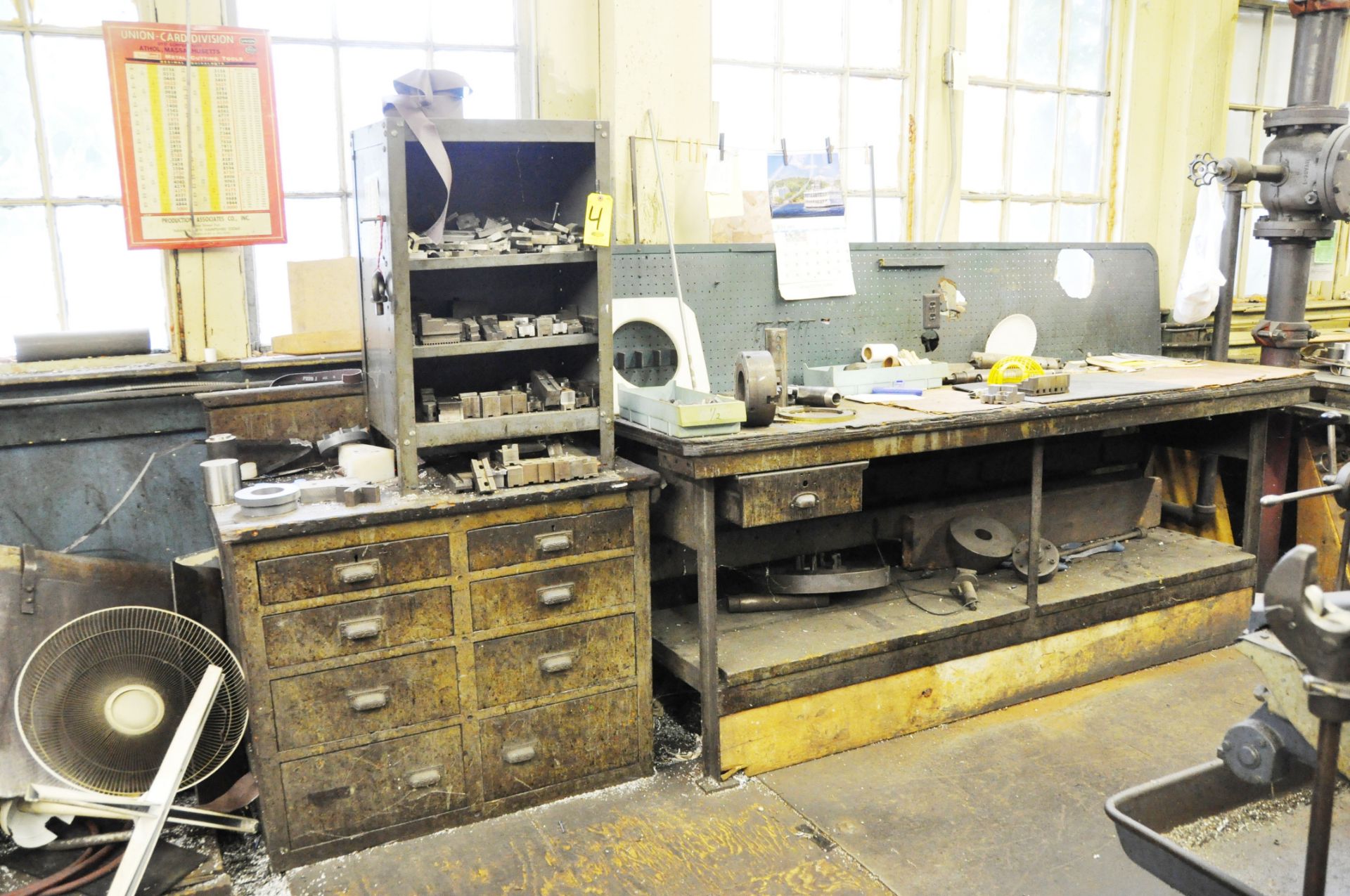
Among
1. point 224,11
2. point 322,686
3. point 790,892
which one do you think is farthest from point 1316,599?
point 224,11

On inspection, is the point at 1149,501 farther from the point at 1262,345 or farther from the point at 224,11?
the point at 224,11

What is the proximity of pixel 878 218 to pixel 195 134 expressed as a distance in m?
2.38

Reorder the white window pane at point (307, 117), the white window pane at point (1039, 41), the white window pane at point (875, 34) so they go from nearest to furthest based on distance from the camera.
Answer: the white window pane at point (307, 117), the white window pane at point (875, 34), the white window pane at point (1039, 41)

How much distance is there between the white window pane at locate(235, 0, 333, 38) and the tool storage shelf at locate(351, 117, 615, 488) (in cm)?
66

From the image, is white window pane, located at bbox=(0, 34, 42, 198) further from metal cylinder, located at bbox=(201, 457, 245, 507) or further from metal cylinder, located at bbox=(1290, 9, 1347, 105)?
metal cylinder, located at bbox=(1290, 9, 1347, 105)

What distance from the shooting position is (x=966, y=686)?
284 cm

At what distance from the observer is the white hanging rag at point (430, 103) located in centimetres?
217

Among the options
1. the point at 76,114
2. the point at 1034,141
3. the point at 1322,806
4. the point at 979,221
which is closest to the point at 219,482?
the point at 76,114

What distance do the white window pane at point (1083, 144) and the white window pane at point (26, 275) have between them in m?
3.75

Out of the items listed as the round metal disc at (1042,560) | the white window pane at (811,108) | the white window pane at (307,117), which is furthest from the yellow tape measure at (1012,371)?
the white window pane at (307,117)

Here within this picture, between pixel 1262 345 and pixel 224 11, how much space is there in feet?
12.3

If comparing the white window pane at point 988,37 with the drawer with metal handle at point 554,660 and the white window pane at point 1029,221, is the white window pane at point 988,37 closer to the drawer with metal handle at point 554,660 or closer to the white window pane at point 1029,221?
the white window pane at point 1029,221

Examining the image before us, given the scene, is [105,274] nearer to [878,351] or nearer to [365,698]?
[365,698]

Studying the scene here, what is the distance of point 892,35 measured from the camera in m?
3.73
